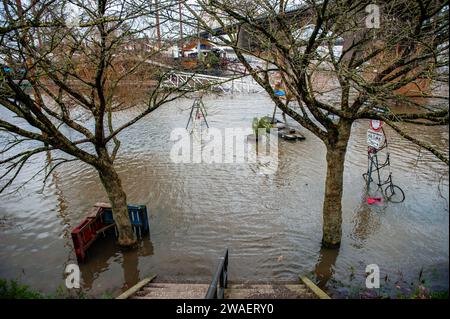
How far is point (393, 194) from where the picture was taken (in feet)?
33.7

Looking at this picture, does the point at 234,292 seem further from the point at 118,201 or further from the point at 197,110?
the point at 197,110

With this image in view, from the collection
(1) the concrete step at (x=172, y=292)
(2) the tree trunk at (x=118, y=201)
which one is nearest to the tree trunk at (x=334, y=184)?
(1) the concrete step at (x=172, y=292)

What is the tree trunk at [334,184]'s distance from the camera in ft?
21.7

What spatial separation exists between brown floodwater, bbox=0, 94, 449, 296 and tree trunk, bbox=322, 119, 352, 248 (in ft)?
1.48

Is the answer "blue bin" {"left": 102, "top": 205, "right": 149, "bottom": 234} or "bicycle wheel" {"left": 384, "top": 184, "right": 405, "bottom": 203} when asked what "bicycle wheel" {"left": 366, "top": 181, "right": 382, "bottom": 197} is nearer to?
"bicycle wheel" {"left": 384, "top": 184, "right": 405, "bottom": 203}

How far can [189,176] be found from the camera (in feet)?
41.1

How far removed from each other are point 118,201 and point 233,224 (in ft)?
11.2

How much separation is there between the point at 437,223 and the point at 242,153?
8540 millimetres

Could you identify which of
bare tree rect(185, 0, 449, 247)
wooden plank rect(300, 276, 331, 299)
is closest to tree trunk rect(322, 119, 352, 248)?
bare tree rect(185, 0, 449, 247)

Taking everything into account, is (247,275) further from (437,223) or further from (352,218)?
(437,223)

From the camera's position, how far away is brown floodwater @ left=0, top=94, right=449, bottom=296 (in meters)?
7.07

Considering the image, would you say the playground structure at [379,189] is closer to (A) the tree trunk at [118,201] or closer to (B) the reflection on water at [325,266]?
(B) the reflection on water at [325,266]

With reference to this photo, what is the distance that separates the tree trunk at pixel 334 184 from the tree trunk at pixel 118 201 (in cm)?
484
